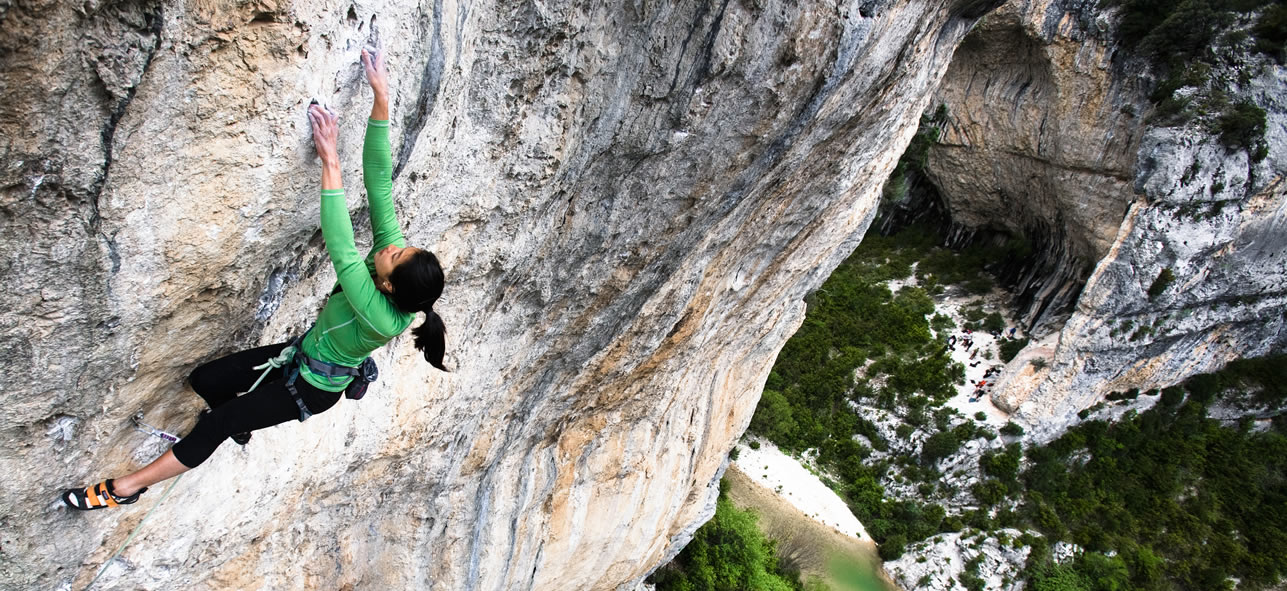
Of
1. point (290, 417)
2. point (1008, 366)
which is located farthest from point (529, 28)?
point (1008, 366)

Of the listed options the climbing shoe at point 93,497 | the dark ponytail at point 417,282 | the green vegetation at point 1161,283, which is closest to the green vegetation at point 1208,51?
the green vegetation at point 1161,283

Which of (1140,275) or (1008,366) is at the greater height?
(1140,275)

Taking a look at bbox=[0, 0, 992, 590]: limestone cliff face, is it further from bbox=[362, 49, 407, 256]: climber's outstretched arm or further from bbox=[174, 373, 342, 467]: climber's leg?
bbox=[174, 373, 342, 467]: climber's leg

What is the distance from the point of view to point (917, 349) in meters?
20.4

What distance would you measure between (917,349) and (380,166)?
20127 millimetres

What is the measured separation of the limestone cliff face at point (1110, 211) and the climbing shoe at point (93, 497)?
1851 centimetres

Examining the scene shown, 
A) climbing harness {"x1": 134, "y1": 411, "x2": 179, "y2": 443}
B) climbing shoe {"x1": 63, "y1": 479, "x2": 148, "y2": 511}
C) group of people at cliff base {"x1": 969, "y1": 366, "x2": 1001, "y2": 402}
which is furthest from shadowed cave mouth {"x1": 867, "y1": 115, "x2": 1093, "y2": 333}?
climbing shoe {"x1": 63, "y1": 479, "x2": 148, "y2": 511}

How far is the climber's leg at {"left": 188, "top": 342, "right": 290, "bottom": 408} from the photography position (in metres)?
2.80

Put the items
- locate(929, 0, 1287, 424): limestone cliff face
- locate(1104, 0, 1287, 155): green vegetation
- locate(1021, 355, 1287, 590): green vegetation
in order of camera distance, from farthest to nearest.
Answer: locate(1021, 355, 1287, 590): green vegetation < locate(929, 0, 1287, 424): limestone cliff face < locate(1104, 0, 1287, 155): green vegetation

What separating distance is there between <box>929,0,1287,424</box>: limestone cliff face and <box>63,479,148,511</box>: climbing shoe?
18.5 m

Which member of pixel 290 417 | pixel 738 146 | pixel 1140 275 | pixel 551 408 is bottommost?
pixel 551 408

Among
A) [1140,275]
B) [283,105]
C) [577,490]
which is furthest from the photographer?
[1140,275]

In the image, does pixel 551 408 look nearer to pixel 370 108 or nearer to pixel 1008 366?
pixel 370 108

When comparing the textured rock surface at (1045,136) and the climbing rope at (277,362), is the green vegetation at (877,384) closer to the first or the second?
the textured rock surface at (1045,136)
